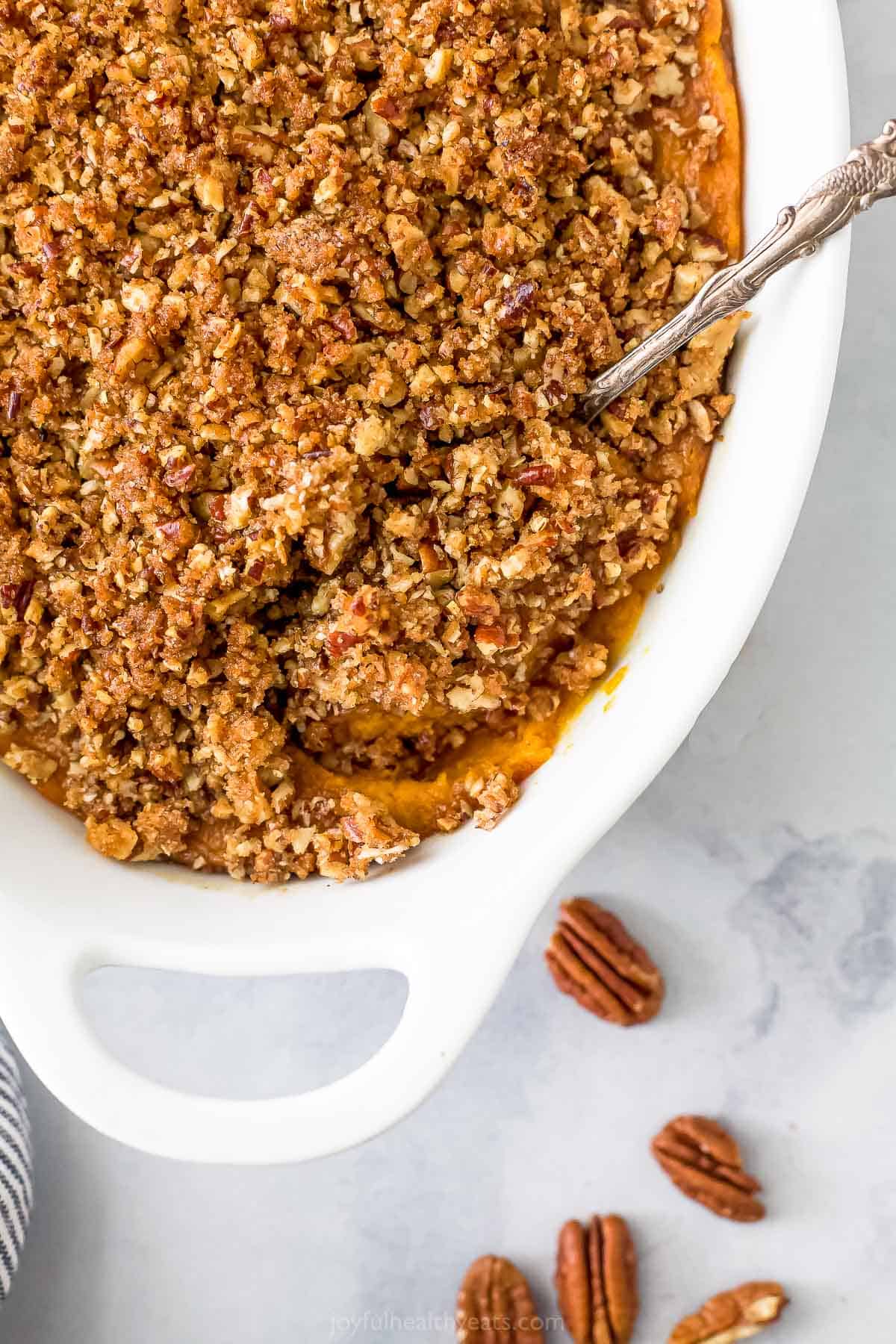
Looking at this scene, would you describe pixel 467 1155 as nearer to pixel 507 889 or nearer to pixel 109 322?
pixel 507 889

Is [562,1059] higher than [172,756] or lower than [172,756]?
lower

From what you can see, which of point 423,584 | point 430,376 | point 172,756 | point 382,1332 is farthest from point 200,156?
point 382,1332

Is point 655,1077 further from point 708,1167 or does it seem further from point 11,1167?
point 11,1167

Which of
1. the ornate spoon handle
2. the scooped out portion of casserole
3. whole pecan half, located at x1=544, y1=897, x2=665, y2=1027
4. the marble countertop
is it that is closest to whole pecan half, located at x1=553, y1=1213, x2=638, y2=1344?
the marble countertop

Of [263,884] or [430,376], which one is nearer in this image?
[430,376]

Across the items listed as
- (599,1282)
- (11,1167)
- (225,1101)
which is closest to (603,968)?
(599,1282)

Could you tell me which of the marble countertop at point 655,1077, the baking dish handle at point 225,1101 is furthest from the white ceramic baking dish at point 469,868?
the marble countertop at point 655,1077
